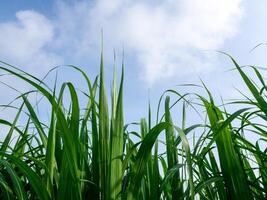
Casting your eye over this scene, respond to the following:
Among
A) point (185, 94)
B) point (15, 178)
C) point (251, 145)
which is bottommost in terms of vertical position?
point (15, 178)

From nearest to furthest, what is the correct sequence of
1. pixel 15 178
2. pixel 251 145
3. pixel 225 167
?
pixel 15 178 → pixel 225 167 → pixel 251 145

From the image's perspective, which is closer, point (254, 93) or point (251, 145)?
point (254, 93)

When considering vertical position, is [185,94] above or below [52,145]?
above

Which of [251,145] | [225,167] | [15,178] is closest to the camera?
[15,178]

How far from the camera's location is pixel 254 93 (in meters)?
1.14

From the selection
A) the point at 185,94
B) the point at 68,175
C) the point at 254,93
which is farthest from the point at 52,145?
the point at 254,93

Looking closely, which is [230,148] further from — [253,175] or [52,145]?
[52,145]

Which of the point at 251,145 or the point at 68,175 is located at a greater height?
the point at 251,145

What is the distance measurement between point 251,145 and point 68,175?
0.57 metres

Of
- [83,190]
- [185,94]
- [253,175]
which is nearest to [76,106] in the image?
[83,190]

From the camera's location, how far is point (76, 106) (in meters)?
1.12

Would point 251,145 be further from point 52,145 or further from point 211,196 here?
point 52,145

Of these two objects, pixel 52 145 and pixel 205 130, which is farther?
pixel 205 130

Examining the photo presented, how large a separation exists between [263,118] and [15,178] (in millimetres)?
683
